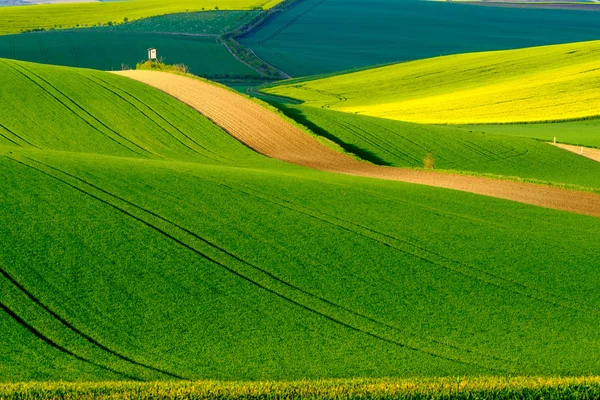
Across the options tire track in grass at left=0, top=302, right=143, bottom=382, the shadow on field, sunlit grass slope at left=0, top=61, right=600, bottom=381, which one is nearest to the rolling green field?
the shadow on field

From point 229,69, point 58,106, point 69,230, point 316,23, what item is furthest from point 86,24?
point 69,230

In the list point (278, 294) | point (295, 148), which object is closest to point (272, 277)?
point (278, 294)

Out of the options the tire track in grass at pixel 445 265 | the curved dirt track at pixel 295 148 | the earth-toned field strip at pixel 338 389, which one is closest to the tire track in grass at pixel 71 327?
the earth-toned field strip at pixel 338 389

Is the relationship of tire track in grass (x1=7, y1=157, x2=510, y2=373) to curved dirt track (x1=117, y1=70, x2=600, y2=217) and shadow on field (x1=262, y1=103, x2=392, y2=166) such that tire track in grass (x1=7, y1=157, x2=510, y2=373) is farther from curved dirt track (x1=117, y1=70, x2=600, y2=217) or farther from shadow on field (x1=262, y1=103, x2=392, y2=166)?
shadow on field (x1=262, y1=103, x2=392, y2=166)

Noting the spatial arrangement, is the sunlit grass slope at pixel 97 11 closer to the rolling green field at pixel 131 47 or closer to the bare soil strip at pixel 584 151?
the rolling green field at pixel 131 47

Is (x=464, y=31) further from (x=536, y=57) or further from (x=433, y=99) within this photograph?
(x=433, y=99)

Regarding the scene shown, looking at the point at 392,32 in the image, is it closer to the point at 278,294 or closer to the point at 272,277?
the point at 272,277
